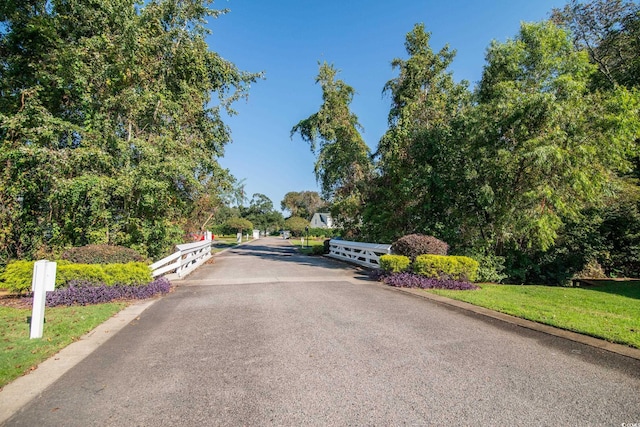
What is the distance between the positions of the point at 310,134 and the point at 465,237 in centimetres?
1079

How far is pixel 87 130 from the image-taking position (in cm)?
945

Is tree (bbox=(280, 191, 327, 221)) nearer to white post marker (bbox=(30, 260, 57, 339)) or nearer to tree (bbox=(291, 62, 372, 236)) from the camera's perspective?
tree (bbox=(291, 62, 372, 236))

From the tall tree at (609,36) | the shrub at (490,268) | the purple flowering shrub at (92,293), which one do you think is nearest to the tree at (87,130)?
the purple flowering shrub at (92,293)

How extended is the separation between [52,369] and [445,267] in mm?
8070

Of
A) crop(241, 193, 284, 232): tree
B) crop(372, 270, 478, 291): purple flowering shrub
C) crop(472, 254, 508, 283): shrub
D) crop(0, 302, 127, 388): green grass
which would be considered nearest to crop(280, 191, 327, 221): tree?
crop(241, 193, 284, 232): tree

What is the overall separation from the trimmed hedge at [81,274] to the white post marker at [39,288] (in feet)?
8.17

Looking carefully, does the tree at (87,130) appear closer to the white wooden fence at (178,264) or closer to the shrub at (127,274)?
the white wooden fence at (178,264)

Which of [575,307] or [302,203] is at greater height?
[302,203]

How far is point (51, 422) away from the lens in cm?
265

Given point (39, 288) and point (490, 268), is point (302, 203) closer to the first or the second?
point (490, 268)

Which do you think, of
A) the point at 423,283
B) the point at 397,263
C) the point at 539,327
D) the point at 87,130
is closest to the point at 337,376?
the point at 539,327

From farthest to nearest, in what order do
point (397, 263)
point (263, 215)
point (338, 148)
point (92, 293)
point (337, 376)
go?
point (263, 215) < point (338, 148) < point (397, 263) < point (92, 293) < point (337, 376)

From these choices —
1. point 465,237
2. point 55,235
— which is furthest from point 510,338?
point 55,235

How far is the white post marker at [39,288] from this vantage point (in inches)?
180
